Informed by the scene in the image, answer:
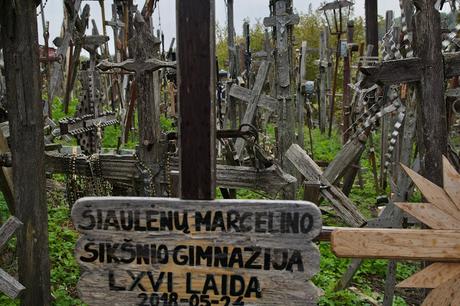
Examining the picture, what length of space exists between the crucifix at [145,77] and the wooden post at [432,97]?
2.35 m

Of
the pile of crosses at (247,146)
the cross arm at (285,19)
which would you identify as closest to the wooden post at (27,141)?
the pile of crosses at (247,146)

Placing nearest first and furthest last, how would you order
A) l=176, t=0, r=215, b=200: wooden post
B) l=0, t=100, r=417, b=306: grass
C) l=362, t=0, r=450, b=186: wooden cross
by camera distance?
l=176, t=0, r=215, b=200: wooden post
l=362, t=0, r=450, b=186: wooden cross
l=0, t=100, r=417, b=306: grass

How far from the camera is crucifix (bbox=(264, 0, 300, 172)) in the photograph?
7.57 meters

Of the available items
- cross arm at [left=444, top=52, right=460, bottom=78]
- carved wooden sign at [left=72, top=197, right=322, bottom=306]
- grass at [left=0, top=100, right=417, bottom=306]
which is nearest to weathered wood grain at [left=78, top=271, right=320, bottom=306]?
carved wooden sign at [left=72, top=197, right=322, bottom=306]

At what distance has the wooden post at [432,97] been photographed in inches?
129

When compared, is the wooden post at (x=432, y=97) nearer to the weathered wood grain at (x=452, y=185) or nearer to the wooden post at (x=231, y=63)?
the weathered wood grain at (x=452, y=185)

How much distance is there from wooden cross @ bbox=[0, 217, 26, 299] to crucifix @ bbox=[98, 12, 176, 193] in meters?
1.44

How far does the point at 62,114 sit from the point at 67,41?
7.46 feet

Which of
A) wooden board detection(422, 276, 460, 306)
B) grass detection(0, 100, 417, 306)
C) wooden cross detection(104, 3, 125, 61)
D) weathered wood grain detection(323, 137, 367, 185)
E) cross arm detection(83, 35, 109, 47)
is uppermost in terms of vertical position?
wooden cross detection(104, 3, 125, 61)

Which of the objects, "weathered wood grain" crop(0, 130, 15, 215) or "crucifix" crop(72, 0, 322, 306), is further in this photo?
"weathered wood grain" crop(0, 130, 15, 215)

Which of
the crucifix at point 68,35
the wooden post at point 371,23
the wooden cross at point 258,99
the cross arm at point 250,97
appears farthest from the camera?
the crucifix at point 68,35

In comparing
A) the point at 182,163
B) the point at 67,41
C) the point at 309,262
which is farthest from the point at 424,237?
the point at 67,41

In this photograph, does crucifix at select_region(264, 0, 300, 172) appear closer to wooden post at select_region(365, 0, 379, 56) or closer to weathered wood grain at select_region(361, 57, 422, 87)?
wooden post at select_region(365, 0, 379, 56)

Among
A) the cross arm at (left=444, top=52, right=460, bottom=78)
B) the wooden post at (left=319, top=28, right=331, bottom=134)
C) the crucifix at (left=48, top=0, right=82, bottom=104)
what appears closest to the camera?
the cross arm at (left=444, top=52, right=460, bottom=78)
